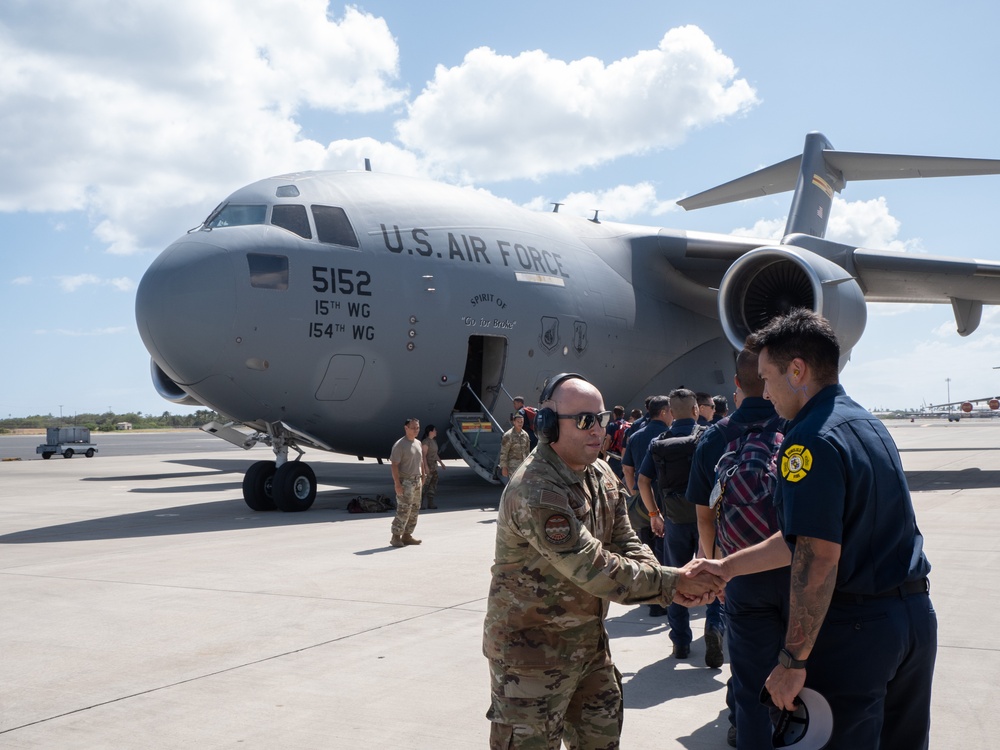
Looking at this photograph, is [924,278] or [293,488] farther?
[924,278]

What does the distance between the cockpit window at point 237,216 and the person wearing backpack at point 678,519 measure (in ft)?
26.7

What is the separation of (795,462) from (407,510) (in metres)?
7.48

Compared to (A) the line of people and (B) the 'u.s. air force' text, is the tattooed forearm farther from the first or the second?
(B) the 'u.s. air force' text

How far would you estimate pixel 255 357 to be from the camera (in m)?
12.0

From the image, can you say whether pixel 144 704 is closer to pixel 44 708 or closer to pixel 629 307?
pixel 44 708

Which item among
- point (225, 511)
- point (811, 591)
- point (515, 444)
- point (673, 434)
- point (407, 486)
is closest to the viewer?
point (811, 591)

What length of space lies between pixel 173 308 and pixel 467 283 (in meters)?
4.34

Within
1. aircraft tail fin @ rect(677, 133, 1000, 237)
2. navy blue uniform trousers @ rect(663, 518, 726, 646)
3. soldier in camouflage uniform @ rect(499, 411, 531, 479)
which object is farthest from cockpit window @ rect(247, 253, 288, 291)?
aircraft tail fin @ rect(677, 133, 1000, 237)

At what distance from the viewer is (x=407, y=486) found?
33.2 feet

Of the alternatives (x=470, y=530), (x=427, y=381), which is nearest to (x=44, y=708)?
(x=470, y=530)

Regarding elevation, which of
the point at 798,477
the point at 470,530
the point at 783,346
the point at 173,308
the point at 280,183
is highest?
the point at 280,183

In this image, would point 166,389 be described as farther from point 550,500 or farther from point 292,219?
point 550,500

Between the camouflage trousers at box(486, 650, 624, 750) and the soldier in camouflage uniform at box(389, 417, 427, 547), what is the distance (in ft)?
22.2

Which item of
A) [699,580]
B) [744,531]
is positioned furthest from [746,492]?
[699,580]
